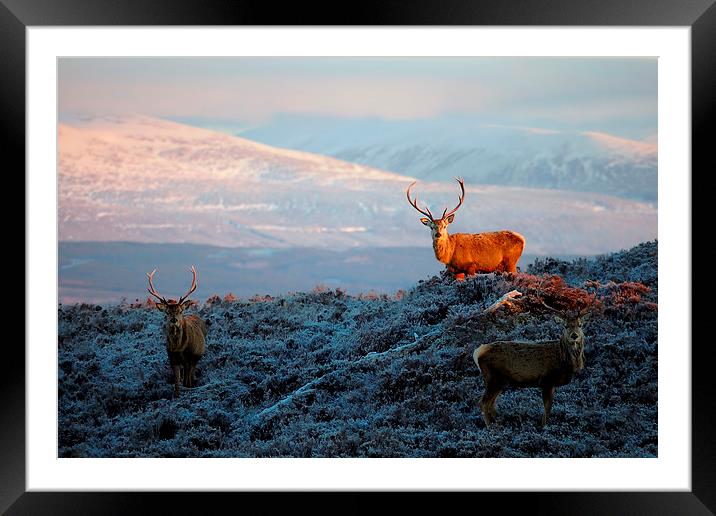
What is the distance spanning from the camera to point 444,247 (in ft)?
52.6

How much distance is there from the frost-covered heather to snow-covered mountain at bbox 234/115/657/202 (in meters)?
23.5

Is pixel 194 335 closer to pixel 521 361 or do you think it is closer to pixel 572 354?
pixel 521 361

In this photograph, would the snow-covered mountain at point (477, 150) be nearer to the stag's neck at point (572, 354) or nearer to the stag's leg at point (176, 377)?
the stag's leg at point (176, 377)

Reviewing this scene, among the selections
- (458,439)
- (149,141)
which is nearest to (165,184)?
(149,141)

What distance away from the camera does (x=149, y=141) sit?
38.6 m

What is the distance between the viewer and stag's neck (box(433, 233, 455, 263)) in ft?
52.1

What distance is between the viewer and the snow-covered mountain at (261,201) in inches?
1410

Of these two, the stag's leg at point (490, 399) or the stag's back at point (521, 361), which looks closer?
the stag's back at point (521, 361)

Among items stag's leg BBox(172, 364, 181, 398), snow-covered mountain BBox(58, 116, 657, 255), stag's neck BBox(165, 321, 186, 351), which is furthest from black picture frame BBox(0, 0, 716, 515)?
snow-covered mountain BBox(58, 116, 657, 255)

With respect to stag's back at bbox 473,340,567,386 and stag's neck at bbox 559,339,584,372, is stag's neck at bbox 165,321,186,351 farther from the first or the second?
stag's neck at bbox 559,339,584,372
